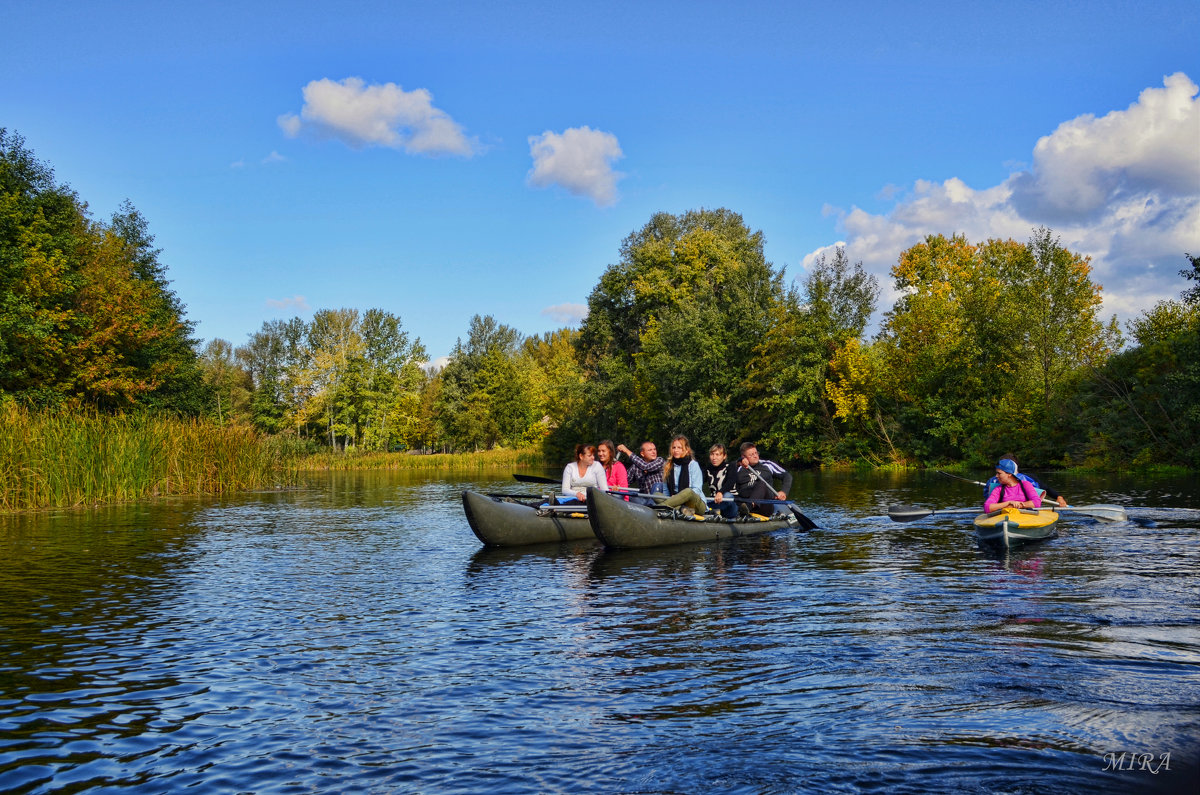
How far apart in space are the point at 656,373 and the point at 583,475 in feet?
114

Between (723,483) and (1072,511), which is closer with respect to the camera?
(1072,511)

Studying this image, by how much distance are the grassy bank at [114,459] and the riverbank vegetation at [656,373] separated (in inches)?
2.3

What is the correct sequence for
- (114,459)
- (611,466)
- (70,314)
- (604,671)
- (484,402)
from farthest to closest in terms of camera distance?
(484,402)
(70,314)
(114,459)
(611,466)
(604,671)

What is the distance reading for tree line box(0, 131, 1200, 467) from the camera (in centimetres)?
2991

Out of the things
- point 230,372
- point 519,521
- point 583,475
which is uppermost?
point 230,372

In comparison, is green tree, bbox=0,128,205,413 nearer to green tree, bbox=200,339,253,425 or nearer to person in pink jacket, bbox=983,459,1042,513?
person in pink jacket, bbox=983,459,1042,513

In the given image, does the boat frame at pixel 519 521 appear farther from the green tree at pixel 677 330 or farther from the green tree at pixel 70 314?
the green tree at pixel 677 330

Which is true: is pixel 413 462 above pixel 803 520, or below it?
above

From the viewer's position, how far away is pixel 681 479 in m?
14.7

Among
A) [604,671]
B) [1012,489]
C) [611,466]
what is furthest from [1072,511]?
[604,671]

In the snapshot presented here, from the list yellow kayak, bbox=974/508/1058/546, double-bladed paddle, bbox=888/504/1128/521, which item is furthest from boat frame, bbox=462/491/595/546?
yellow kayak, bbox=974/508/1058/546

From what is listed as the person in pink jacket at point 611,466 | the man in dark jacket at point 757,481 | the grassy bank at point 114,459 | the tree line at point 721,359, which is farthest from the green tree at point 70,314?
the man in dark jacket at point 757,481

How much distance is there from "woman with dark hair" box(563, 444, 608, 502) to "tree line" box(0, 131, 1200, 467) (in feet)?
58.5

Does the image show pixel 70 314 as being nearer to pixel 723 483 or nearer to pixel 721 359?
pixel 723 483
